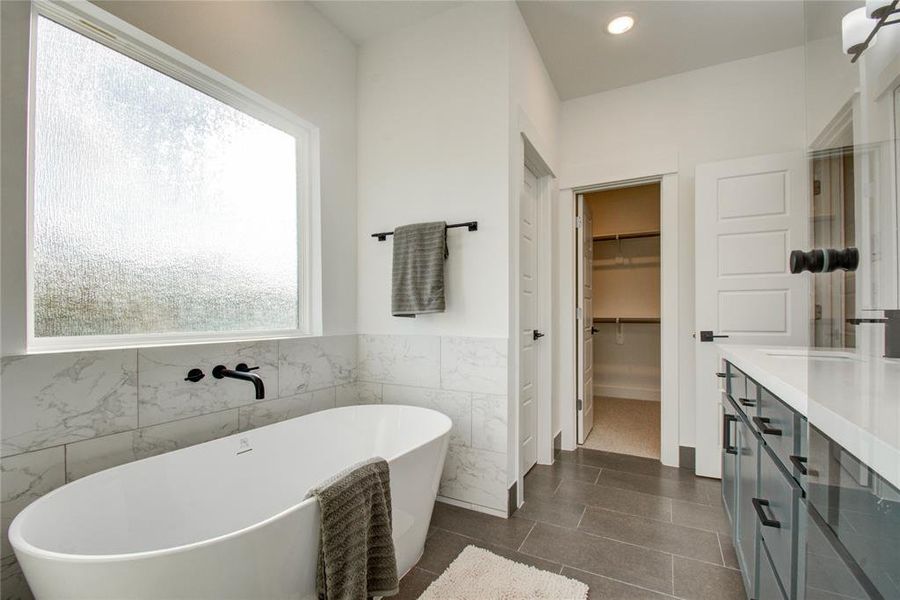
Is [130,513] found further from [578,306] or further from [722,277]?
[722,277]

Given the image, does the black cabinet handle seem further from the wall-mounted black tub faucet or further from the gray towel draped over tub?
the wall-mounted black tub faucet

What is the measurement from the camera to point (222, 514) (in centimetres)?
154

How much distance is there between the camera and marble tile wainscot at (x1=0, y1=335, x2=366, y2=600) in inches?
46.7

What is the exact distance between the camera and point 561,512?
2.13m

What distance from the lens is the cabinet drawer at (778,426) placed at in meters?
0.91

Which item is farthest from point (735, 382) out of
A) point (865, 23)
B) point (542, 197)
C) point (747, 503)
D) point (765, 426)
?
point (542, 197)

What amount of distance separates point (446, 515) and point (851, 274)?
2.01 m

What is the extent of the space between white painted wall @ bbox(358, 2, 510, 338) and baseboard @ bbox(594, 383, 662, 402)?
11.2 ft

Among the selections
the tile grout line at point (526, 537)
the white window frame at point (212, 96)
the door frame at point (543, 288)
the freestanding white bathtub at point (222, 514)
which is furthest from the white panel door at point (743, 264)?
the white window frame at point (212, 96)

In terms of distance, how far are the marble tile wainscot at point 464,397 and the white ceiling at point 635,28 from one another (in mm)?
1966

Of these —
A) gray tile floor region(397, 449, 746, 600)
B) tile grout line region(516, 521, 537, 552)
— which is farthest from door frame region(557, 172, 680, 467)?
tile grout line region(516, 521, 537, 552)

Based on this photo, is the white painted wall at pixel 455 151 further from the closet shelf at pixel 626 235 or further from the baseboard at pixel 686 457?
the closet shelf at pixel 626 235

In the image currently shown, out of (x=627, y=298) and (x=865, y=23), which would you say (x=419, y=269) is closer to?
(x=865, y=23)

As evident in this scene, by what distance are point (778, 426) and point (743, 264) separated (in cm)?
192
